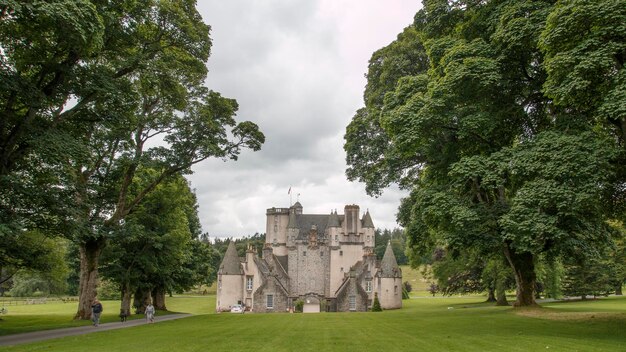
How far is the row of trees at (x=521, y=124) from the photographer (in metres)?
14.9

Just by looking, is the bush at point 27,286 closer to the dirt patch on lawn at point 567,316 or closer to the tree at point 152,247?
the tree at point 152,247

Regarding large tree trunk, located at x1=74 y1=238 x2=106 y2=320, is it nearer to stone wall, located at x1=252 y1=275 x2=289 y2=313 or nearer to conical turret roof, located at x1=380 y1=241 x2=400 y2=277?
stone wall, located at x1=252 y1=275 x2=289 y2=313

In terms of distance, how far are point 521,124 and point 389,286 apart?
4357cm

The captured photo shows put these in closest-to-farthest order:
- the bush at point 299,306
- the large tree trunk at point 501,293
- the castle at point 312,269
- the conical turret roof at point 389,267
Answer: the large tree trunk at point 501,293
the bush at point 299,306
the castle at point 312,269
the conical turret roof at point 389,267

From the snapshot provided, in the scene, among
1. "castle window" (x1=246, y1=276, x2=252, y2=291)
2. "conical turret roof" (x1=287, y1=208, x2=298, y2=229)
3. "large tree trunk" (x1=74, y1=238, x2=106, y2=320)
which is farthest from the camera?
"conical turret roof" (x1=287, y1=208, x2=298, y2=229)

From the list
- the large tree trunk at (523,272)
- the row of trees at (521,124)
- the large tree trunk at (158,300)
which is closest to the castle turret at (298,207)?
the large tree trunk at (158,300)

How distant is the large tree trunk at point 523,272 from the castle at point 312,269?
3510cm

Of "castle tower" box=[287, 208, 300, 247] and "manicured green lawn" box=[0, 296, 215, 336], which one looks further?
"castle tower" box=[287, 208, 300, 247]

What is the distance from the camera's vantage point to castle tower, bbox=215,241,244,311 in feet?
201

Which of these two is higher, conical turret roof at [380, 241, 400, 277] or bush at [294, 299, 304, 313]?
conical turret roof at [380, 241, 400, 277]

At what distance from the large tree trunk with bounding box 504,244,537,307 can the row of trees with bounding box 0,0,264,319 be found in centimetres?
1601

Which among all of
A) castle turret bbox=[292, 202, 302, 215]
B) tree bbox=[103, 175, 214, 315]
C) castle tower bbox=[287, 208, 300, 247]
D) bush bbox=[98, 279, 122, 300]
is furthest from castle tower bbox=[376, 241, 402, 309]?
bush bbox=[98, 279, 122, 300]

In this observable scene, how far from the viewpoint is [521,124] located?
20844mm

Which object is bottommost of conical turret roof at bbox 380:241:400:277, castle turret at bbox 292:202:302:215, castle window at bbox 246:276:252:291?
castle window at bbox 246:276:252:291
